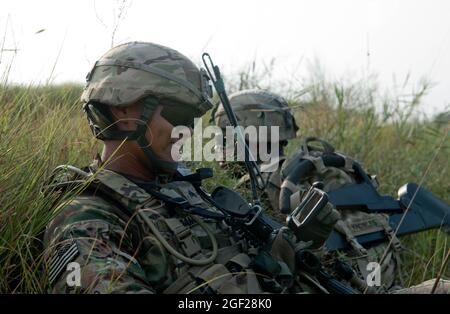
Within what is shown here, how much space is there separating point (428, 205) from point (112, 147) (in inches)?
107

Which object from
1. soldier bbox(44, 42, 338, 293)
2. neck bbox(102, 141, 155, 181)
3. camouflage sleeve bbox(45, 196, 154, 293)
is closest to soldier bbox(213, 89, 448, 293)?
soldier bbox(44, 42, 338, 293)

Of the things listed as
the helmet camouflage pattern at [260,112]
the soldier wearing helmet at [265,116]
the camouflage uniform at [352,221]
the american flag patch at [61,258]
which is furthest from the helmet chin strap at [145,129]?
the helmet camouflage pattern at [260,112]

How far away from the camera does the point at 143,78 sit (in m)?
3.24

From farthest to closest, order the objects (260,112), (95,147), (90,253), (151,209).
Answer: (260,112), (95,147), (151,209), (90,253)

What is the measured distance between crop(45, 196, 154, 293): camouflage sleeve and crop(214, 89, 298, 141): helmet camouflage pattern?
2.49 metres

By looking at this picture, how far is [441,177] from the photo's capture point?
6.89m

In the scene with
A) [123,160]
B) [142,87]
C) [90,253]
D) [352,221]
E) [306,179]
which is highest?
[142,87]

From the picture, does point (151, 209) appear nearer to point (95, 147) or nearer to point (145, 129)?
point (145, 129)

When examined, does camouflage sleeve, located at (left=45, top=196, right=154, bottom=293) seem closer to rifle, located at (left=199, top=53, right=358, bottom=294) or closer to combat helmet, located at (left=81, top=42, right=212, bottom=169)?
combat helmet, located at (left=81, top=42, right=212, bottom=169)

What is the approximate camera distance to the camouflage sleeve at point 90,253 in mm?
2646

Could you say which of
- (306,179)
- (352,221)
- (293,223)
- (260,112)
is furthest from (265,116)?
(293,223)

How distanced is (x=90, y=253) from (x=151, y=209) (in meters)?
0.43
